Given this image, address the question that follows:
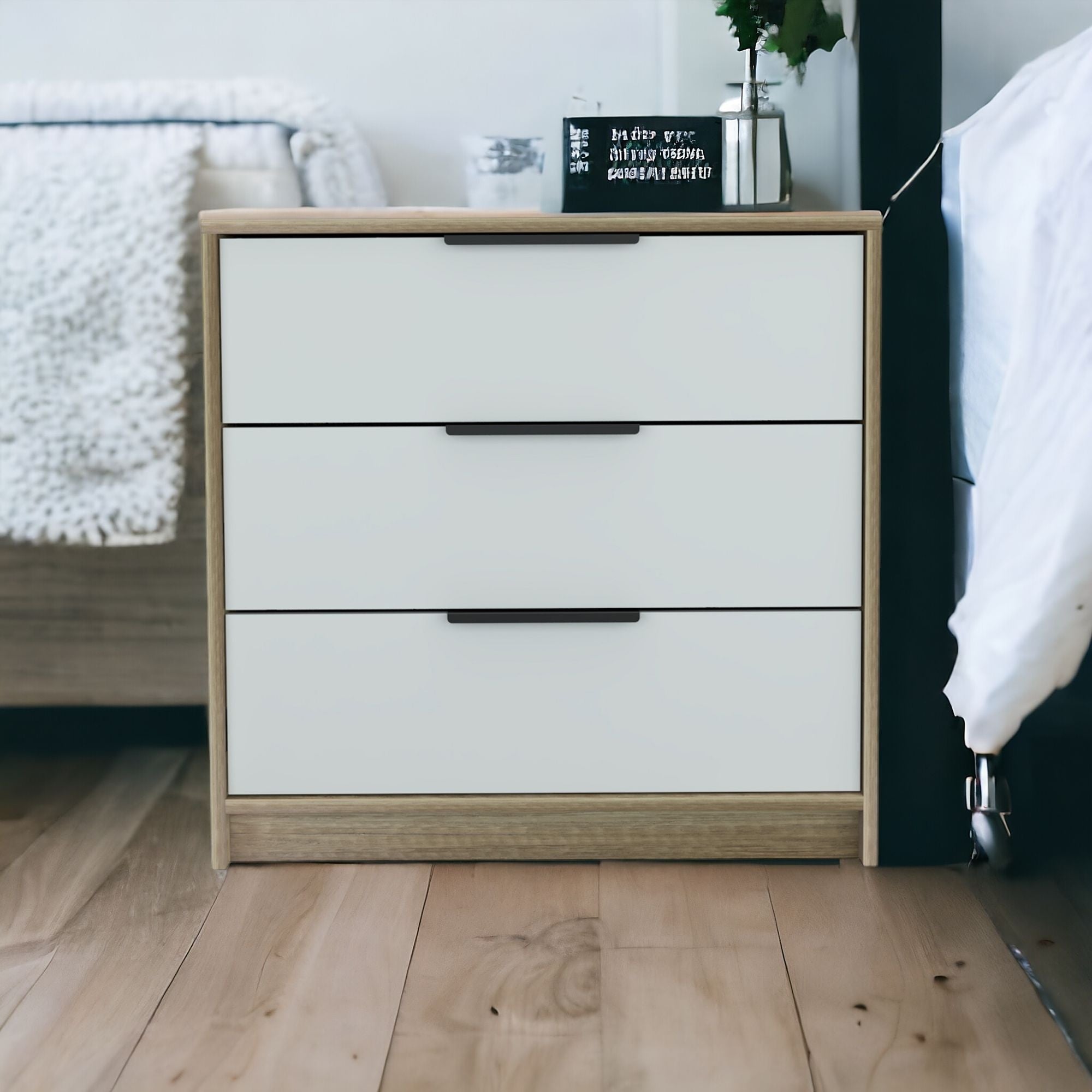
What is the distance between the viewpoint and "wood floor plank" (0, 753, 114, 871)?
111 cm

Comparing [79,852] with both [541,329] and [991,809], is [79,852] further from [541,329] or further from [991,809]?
[991,809]

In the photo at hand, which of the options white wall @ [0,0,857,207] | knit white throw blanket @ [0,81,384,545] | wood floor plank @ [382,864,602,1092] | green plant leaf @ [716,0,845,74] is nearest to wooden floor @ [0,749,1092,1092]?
wood floor plank @ [382,864,602,1092]

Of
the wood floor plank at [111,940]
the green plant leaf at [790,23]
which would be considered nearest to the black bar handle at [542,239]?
the green plant leaf at [790,23]

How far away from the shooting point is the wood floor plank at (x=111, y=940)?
0.73 metres

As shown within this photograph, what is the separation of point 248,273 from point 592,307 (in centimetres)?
32

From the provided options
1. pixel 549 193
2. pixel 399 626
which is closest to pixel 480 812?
pixel 399 626

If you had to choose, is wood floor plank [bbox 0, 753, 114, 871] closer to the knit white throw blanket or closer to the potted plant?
the knit white throw blanket

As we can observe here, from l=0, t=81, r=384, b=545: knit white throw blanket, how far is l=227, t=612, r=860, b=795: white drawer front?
0.91 ft

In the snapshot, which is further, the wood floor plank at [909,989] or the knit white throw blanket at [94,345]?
the knit white throw blanket at [94,345]

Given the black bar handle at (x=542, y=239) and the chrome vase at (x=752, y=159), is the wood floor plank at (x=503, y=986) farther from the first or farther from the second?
the chrome vase at (x=752, y=159)

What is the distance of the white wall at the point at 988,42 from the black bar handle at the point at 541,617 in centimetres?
76

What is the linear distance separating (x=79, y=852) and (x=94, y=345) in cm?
55

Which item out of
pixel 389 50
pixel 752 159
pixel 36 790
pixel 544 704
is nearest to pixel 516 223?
pixel 752 159

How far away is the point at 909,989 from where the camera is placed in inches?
31.8
